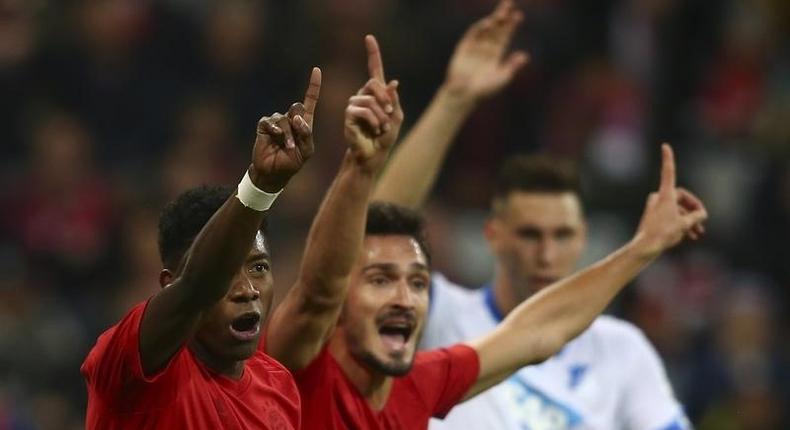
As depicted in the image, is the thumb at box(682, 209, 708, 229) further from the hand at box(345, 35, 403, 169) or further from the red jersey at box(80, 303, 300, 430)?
the red jersey at box(80, 303, 300, 430)

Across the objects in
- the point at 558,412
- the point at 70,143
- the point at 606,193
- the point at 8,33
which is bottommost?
the point at 606,193

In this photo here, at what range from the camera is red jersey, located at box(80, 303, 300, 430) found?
353cm

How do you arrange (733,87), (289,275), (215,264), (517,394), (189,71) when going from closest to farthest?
1. (215,264)
2. (517,394)
3. (289,275)
4. (189,71)
5. (733,87)

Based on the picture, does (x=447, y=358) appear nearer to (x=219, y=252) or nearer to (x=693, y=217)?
(x=693, y=217)

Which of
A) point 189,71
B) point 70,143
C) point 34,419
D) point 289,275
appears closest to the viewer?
point 34,419

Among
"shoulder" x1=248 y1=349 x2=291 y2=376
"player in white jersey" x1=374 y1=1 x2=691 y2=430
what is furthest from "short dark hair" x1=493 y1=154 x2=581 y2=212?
"shoulder" x1=248 y1=349 x2=291 y2=376

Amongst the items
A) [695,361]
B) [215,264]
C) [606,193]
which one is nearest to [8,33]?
[606,193]

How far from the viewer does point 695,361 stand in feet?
29.6

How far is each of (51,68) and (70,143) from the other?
603 mm

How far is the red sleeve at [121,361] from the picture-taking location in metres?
3.50

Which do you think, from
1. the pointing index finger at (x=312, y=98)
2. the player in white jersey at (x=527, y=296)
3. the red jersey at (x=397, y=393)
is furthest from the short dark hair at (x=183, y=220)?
→ the player in white jersey at (x=527, y=296)

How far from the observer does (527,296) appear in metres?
5.96

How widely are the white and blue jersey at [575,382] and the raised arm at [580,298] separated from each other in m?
0.72

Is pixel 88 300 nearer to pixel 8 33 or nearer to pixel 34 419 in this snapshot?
pixel 34 419
